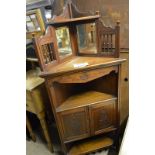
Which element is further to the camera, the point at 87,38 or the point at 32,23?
the point at 32,23

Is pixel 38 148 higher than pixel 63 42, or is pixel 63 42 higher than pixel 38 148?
pixel 63 42

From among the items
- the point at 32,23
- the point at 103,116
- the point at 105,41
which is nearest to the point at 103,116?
the point at 103,116

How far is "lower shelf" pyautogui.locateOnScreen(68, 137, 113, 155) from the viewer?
1582mm

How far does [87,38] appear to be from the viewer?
1.37 metres

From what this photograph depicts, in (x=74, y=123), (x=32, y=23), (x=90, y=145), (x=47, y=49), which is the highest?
(x=32, y=23)

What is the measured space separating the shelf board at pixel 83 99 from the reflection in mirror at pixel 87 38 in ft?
1.35

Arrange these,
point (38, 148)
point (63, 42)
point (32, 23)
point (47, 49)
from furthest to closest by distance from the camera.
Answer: point (38, 148)
point (32, 23)
point (63, 42)
point (47, 49)

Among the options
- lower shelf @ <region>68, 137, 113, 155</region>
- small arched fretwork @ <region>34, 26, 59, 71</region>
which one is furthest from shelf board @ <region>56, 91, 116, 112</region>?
lower shelf @ <region>68, 137, 113, 155</region>

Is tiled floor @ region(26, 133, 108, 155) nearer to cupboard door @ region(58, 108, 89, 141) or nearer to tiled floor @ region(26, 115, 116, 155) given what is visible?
tiled floor @ region(26, 115, 116, 155)

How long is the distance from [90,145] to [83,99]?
20.9 inches

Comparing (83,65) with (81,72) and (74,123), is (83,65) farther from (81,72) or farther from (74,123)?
(74,123)

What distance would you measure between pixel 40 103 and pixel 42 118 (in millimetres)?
174
